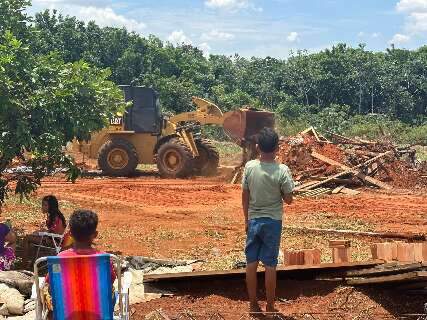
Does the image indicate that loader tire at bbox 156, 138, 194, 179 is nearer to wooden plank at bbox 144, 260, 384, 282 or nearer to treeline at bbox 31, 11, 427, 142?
wooden plank at bbox 144, 260, 384, 282

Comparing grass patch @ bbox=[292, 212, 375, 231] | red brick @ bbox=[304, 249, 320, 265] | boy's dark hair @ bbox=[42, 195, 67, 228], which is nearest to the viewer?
red brick @ bbox=[304, 249, 320, 265]

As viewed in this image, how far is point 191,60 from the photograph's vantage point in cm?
4709

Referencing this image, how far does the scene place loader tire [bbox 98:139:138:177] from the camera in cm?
2123

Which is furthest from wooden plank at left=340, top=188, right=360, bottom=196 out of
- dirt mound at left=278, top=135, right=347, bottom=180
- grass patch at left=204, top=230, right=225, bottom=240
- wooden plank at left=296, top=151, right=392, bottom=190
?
grass patch at left=204, top=230, right=225, bottom=240

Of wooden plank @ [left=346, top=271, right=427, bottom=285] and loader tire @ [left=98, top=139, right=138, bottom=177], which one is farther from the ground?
loader tire @ [left=98, top=139, right=138, bottom=177]

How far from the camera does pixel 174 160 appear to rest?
21.0 metres

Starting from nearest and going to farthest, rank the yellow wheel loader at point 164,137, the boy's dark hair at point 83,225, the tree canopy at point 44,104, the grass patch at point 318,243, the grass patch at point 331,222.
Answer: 1. the boy's dark hair at point 83,225
2. the tree canopy at point 44,104
3. the grass patch at point 318,243
4. the grass patch at point 331,222
5. the yellow wheel loader at point 164,137

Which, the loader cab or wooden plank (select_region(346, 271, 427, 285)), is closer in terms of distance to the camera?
wooden plank (select_region(346, 271, 427, 285))

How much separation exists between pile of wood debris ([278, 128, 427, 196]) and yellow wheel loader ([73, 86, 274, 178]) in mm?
1534

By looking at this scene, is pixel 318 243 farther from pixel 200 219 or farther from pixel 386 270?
pixel 386 270

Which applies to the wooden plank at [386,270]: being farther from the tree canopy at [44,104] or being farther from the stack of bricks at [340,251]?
the tree canopy at [44,104]

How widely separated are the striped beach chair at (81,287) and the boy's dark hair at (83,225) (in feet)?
0.95

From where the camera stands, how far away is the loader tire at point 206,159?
21.5m

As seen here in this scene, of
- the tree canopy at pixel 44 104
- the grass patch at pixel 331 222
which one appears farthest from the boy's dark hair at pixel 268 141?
the grass patch at pixel 331 222
